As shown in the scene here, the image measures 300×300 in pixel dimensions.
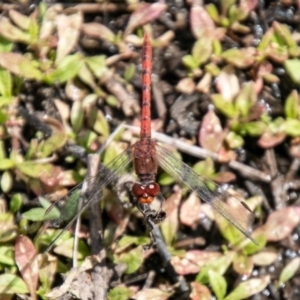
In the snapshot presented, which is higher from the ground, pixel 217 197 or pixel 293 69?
pixel 293 69

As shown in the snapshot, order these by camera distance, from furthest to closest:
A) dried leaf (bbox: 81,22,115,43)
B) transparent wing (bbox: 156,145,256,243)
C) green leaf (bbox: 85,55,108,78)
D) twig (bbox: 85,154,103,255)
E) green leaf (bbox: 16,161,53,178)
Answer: dried leaf (bbox: 81,22,115,43) → green leaf (bbox: 85,55,108,78) → green leaf (bbox: 16,161,53,178) → twig (bbox: 85,154,103,255) → transparent wing (bbox: 156,145,256,243)

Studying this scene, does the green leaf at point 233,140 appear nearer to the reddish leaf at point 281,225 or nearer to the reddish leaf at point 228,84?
the reddish leaf at point 228,84

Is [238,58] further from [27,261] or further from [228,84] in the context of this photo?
[27,261]

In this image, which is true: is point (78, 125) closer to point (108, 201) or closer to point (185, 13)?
point (108, 201)

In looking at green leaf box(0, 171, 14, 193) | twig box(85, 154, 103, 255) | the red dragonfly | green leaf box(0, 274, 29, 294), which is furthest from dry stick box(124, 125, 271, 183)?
green leaf box(0, 274, 29, 294)

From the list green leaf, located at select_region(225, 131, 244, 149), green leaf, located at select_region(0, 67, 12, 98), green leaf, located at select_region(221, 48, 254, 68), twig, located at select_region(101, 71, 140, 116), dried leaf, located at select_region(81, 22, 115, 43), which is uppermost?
dried leaf, located at select_region(81, 22, 115, 43)

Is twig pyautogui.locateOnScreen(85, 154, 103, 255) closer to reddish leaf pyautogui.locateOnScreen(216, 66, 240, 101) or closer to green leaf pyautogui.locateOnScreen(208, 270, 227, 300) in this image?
green leaf pyautogui.locateOnScreen(208, 270, 227, 300)

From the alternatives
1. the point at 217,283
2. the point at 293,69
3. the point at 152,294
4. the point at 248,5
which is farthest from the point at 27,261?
the point at 248,5

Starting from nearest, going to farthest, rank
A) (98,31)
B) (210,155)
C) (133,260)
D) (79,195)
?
(79,195)
(133,260)
(210,155)
(98,31)
